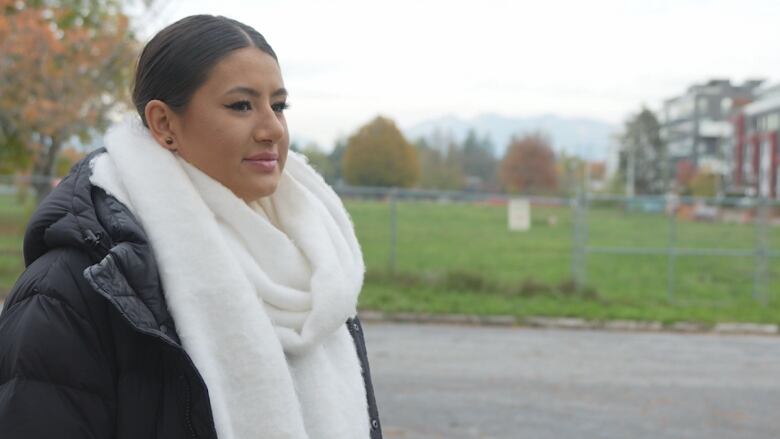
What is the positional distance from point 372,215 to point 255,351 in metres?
14.0

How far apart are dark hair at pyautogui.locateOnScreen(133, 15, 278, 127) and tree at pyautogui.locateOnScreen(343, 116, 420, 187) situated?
22.5 metres

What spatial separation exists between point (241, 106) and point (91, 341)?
0.52 meters

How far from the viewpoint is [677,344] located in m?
10.4

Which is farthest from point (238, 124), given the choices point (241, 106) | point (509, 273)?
point (509, 273)

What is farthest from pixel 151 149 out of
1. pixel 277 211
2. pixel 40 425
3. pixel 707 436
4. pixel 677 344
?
pixel 677 344

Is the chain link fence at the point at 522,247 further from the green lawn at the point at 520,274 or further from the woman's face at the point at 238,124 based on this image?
the woman's face at the point at 238,124

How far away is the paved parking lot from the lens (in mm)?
6520

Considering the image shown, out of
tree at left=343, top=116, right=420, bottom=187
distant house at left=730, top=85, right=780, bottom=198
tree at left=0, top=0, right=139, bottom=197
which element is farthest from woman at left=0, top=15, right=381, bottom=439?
distant house at left=730, top=85, right=780, bottom=198

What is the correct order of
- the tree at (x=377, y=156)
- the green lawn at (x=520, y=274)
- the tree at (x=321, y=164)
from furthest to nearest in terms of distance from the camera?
the tree at (x=377, y=156) → the green lawn at (x=520, y=274) → the tree at (x=321, y=164)

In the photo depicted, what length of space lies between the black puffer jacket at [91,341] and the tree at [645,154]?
347 ft

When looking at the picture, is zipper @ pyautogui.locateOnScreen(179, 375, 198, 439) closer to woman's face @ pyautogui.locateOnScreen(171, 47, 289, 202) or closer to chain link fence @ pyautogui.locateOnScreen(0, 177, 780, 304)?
woman's face @ pyautogui.locateOnScreen(171, 47, 289, 202)

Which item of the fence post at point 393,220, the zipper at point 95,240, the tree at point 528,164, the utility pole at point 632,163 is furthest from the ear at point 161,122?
the utility pole at point 632,163

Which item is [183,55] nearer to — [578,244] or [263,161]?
[263,161]

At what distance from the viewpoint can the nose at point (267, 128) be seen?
1723mm
